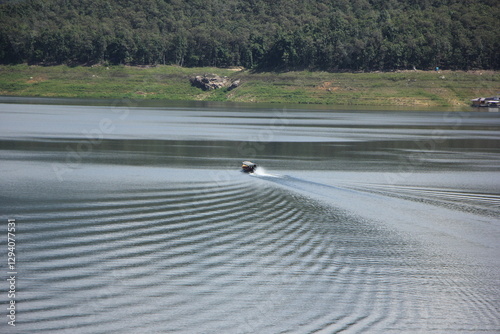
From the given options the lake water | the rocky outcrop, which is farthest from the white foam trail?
the rocky outcrop

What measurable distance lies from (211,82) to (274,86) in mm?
19232

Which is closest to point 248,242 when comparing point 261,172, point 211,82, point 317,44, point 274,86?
point 261,172

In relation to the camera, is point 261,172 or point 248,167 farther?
point 261,172

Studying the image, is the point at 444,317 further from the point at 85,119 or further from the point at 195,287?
the point at 85,119

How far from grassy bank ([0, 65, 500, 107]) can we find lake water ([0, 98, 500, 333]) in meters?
93.9

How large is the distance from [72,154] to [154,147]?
283 inches

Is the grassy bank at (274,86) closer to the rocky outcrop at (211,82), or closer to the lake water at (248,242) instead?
the rocky outcrop at (211,82)

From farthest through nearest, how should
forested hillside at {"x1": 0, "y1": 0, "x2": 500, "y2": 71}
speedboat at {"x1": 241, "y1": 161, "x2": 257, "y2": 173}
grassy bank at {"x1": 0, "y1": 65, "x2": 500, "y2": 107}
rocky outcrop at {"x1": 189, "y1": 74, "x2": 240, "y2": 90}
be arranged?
rocky outcrop at {"x1": 189, "y1": 74, "x2": 240, "y2": 90}, forested hillside at {"x1": 0, "y1": 0, "x2": 500, "y2": 71}, grassy bank at {"x1": 0, "y1": 65, "x2": 500, "y2": 107}, speedboat at {"x1": 241, "y1": 161, "x2": 257, "y2": 173}

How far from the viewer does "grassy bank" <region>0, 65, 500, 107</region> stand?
13400 centimetres

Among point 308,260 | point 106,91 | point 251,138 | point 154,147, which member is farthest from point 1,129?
point 106,91

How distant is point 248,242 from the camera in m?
20.3

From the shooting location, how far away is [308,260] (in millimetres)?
18672

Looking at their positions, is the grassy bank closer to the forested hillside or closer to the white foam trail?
the forested hillside

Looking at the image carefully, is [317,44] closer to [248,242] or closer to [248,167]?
[248,167]
